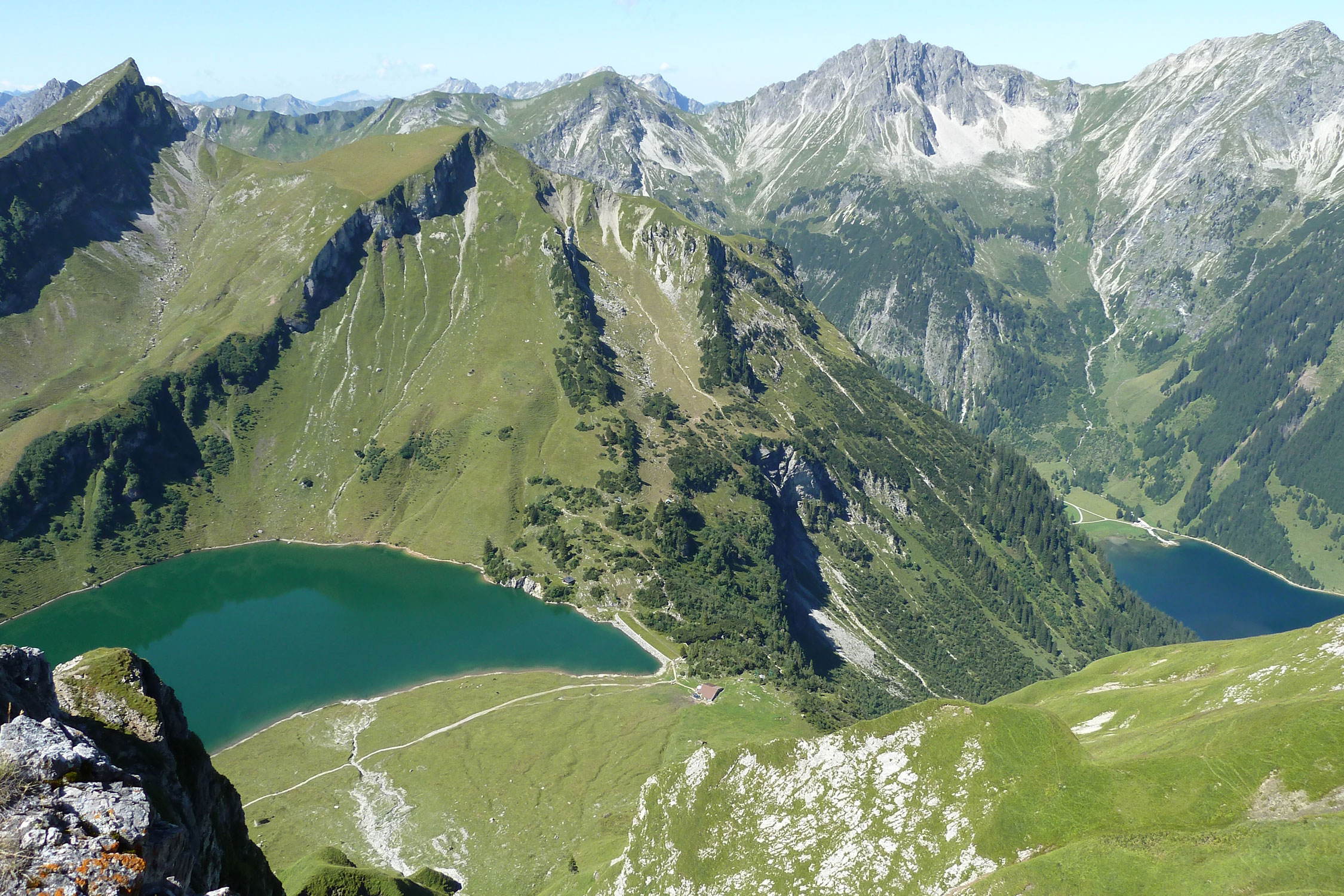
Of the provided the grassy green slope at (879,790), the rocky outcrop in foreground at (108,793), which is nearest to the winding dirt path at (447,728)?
the grassy green slope at (879,790)

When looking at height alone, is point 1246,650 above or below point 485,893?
above

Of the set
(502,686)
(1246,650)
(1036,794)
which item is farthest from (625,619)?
(1036,794)

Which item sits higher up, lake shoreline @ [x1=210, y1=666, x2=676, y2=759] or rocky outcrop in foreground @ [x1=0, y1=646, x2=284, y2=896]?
rocky outcrop in foreground @ [x1=0, y1=646, x2=284, y2=896]

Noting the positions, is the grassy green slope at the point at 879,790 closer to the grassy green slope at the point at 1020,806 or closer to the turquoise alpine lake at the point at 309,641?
the grassy green slope at the point at 1020,806

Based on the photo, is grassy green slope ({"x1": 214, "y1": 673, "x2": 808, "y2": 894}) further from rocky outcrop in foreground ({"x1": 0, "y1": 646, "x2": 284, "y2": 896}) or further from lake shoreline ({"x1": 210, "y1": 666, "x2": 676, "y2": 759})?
rocky outcrop in foreground ({"x1": 0, "y1": 646, "x2": 284, "y2": 896})

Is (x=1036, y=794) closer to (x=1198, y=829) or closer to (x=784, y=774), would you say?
(x=1198, y=829)

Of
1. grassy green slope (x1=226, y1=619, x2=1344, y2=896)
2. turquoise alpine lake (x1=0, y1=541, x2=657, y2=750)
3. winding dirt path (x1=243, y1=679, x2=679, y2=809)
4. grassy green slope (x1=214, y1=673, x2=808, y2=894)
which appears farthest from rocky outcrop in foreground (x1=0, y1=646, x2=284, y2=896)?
turquoise alpine lake (x1=0, y1=541, x2=657, y2=750)

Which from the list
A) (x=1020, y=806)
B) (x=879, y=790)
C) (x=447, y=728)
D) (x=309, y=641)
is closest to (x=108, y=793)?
(x=879, y=790)

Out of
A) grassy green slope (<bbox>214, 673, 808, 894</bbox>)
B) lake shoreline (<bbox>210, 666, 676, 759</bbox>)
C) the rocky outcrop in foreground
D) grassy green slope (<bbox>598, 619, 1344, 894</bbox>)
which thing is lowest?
lake shoreline (<bbox>210, 666, 676, 759</bbox>)
